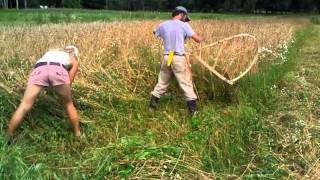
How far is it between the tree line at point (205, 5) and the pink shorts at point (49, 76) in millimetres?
69744

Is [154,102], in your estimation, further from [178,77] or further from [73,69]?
[73,69]

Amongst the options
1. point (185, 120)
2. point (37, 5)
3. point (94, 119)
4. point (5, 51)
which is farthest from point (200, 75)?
point (37, 5)

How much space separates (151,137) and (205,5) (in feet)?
245

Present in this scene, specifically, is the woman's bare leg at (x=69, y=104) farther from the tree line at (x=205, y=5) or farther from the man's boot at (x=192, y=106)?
the tree line at (x=205, y=5)

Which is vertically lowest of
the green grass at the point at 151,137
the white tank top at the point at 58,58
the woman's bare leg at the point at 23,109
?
the green grass at the point at 151,137

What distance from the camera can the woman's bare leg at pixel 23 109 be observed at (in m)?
6.14

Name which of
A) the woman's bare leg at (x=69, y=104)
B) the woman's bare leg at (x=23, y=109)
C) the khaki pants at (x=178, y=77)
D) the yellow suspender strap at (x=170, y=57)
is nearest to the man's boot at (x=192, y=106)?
the khaki pants at (x=178, y=77)

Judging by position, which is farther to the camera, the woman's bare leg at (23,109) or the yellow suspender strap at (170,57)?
the yellow suspender strap at (170,57)

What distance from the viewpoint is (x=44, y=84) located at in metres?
6.21

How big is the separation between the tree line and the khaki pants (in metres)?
68.1

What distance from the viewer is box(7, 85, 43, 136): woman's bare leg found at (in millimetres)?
6141

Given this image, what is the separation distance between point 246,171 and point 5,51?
576cm

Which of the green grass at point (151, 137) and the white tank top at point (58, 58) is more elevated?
the white tank top at point (58, 58)

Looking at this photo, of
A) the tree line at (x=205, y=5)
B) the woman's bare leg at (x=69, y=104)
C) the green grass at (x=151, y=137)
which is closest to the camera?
the green grass at (x=151, y=137)
